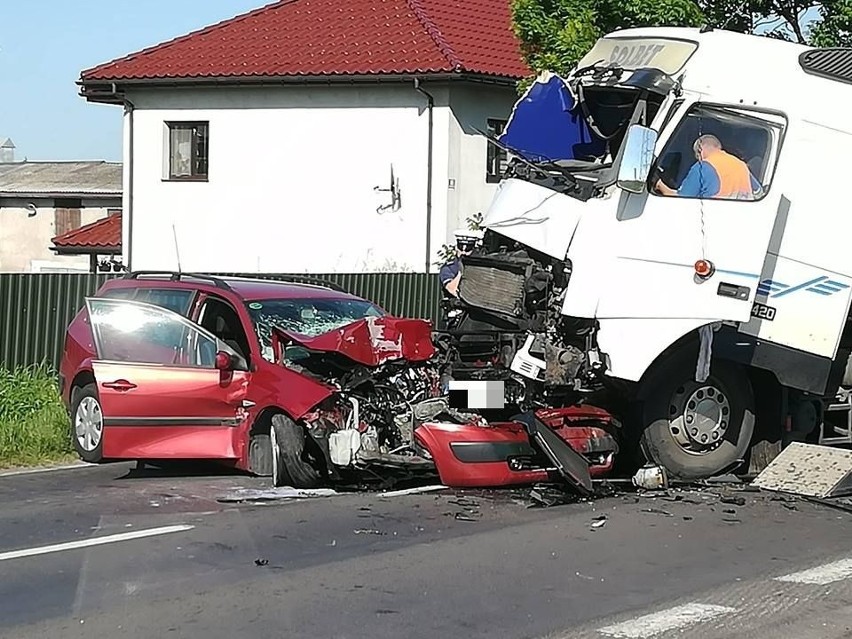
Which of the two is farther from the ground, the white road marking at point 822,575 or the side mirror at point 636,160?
the side mirror at point 636,160

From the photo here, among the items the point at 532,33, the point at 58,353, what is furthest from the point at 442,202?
the point at 58,353

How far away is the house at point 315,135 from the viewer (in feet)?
85.1

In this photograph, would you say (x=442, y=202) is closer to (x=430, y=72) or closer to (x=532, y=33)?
(x=430, y=72)

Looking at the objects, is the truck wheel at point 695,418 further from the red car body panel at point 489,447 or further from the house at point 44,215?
the house at point 44,215

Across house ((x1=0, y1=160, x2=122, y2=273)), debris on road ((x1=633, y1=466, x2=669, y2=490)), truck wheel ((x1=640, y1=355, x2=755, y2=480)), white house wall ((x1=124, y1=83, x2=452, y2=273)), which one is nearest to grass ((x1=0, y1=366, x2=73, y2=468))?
debris on road ((x1=633, y1=466, x2=669, y2=490))

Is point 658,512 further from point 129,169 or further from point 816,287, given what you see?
point 129,169

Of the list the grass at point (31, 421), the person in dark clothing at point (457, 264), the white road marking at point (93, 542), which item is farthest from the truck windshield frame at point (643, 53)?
the grass at point (31, 421)

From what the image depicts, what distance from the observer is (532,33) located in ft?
60.6

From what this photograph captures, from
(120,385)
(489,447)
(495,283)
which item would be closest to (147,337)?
(120,385)

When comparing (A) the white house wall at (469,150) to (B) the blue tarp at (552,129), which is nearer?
(B) the blue tarp at (552,129)

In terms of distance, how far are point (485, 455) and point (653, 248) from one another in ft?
6.31

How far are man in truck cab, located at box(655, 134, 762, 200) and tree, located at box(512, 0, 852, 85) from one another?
6.90 metres

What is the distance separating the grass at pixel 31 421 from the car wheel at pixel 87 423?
0.72 metres

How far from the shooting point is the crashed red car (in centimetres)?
1010
